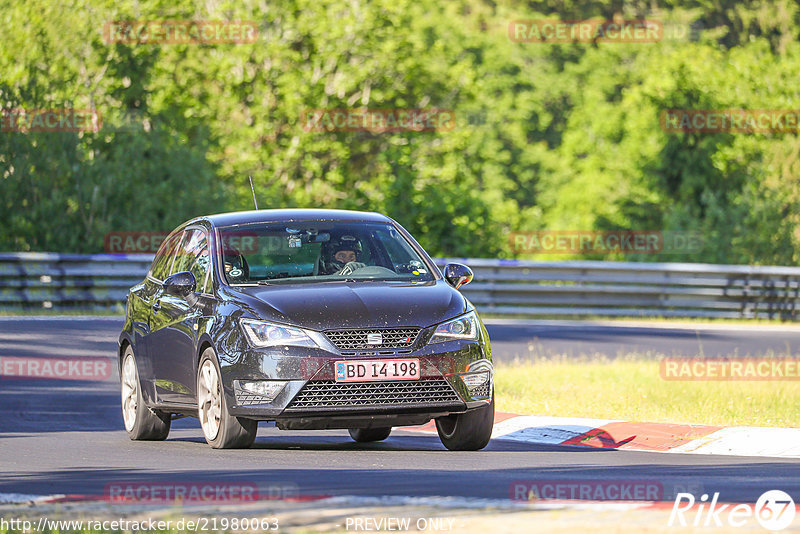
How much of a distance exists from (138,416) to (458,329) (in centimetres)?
300

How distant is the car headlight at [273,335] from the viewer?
31.1ft

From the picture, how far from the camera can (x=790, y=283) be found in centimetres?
2627

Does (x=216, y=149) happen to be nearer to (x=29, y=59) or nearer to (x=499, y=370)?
(x=29, y=59)

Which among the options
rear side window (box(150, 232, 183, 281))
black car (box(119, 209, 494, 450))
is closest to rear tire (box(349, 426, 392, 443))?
black car (box(119, 209, 494, 450))

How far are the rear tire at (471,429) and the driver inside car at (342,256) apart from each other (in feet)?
4.09

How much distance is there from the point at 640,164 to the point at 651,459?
40272mm

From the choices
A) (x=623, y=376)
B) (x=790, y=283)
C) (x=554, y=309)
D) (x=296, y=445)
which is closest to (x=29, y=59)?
(x=554, y=309)

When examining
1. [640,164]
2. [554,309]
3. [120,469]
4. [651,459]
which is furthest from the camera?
[640,164]

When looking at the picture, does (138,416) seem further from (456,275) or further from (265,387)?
(456,275)

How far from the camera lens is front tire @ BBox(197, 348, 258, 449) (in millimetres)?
9867

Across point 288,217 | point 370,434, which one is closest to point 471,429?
point 370,434

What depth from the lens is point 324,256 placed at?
1070 centimetres

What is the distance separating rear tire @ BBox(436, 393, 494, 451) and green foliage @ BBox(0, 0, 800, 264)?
18654mm

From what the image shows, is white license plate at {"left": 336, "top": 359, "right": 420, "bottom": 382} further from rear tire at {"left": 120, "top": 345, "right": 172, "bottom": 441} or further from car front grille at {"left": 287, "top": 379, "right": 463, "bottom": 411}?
rear tire at {"left": 120, "top": 345, "right": 172, "bottom": 441}
